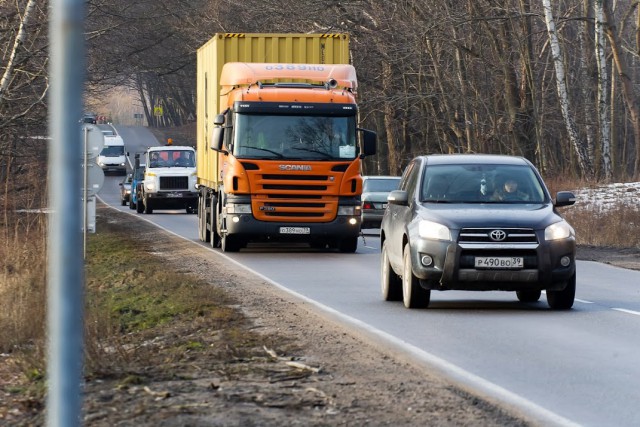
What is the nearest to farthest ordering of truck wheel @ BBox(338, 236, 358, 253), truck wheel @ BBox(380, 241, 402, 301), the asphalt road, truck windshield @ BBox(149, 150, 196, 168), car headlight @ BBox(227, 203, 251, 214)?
1. the asphalt road
2. truck wheel @ BBox(380, 241, 402, 301)
3. car headlight @ BBox(227, 203, 251, 214)
4. truck wheel @ BBox(338, 236, 358, 253)
5. truck windshield @ BBox(149, 150, 196, 168)

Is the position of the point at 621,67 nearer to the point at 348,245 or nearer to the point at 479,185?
the point at 348,245

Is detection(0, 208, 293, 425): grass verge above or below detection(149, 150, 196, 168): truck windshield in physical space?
below

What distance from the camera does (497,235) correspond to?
1461cm

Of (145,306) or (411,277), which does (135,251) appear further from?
(411,277)

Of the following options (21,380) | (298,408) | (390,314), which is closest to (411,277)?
(390,314)

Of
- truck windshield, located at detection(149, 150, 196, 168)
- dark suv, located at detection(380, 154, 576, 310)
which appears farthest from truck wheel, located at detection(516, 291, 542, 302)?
truck windshield, located at detection(149, 150, 196, 168)

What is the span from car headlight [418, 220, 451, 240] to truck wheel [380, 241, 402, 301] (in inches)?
61.5

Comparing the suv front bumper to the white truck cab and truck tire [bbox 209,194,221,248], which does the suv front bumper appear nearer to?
truck tire [bbox 209,194,221,248]

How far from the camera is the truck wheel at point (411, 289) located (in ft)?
49.3

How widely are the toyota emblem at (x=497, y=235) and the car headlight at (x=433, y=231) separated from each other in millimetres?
450

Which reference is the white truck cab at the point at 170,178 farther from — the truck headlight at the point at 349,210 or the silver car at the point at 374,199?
the truck headlight at the point at 349,210

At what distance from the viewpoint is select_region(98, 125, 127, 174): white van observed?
98.4m

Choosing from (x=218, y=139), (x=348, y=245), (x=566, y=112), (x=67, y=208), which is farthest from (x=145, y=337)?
(x=566, y=112)

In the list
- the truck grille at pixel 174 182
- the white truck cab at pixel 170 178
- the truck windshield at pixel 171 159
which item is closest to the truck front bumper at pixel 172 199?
the white truck cab at pixel 170 178
